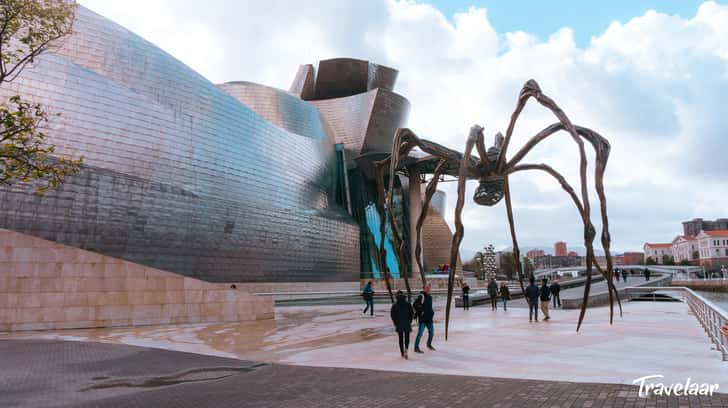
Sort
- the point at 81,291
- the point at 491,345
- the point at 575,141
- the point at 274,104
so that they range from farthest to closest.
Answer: the point at 274,104 → the point at 81,291 → the point at 491,345 → the point at 575,141

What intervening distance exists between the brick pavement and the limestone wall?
5831mm

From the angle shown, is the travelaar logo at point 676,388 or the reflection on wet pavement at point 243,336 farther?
the reflection on wet pavement at point 243,336

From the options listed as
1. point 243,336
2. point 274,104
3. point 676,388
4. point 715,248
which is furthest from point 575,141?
point 715,248

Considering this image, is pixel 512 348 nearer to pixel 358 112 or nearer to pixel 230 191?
pixel 230 191

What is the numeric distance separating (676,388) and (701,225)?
19699 centimetres

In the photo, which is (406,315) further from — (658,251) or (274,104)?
(658,251)

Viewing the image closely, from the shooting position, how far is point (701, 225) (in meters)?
166

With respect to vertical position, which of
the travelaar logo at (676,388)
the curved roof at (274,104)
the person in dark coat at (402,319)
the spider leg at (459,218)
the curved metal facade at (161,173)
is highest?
the curved roof at (274,104)

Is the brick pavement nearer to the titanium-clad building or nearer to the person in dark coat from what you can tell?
the person in dark coat

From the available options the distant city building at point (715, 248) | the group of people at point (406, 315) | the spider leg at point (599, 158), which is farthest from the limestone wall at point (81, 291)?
the distant city building at point (715, 248)

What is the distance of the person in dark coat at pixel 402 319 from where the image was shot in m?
8.73

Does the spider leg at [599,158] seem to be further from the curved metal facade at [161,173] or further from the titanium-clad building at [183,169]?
the curved metal facade at [161,173]

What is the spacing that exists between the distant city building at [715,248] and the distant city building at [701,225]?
2481 inches

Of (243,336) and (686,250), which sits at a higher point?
(686,250)
